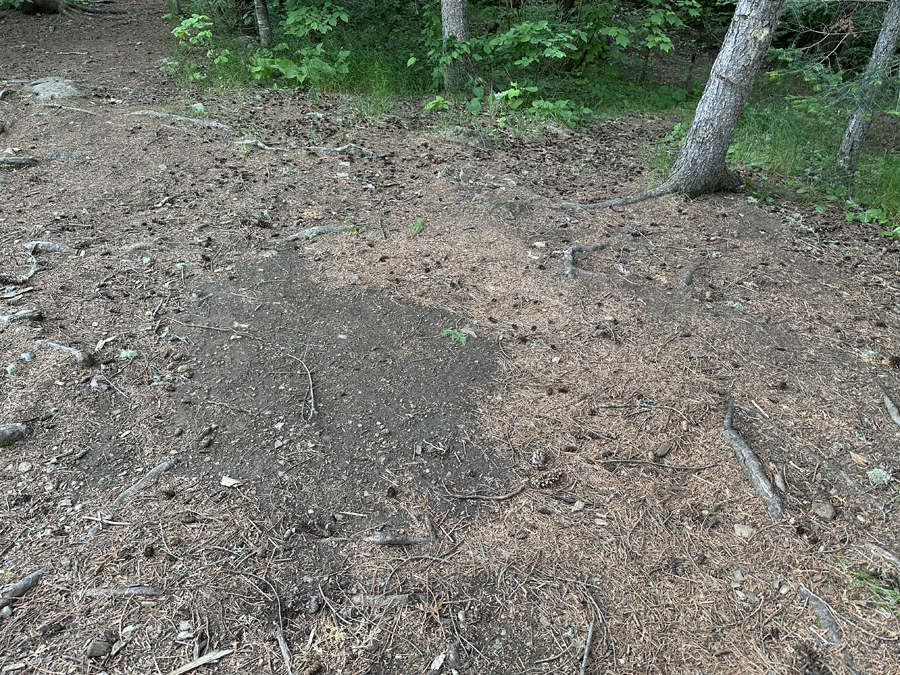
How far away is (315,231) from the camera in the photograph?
4.89 m

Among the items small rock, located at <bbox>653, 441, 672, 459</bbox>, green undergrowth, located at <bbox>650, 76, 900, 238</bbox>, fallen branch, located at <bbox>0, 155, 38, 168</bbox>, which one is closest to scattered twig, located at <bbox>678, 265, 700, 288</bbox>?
small rock, located at <bbox>653, 441, 672, 459</bbox>

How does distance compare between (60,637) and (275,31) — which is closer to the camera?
(60,637)

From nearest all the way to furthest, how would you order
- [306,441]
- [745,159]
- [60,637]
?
[60,637], [306,441], [745,159]

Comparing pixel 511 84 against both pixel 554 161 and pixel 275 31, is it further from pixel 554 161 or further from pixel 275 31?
pixel 275 31

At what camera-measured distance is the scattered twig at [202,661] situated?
1.93 meters

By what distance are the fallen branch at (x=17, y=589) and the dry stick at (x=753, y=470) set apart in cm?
315

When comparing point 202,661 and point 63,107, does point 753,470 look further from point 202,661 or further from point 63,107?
point 63,107

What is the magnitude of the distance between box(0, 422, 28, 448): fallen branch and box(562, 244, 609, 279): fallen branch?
11.9 ft

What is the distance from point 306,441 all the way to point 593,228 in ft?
11.4

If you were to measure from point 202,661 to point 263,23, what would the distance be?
28.8ft

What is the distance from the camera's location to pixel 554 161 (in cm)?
682

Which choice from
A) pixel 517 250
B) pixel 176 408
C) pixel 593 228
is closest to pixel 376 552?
pixel 176 408

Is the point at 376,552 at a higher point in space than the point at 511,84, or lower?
lower

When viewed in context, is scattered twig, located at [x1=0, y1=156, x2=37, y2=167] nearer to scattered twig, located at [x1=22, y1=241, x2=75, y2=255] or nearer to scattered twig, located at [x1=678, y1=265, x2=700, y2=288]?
scattered twig, located at [x1=22, y1=241, x2=75, y2=255]
